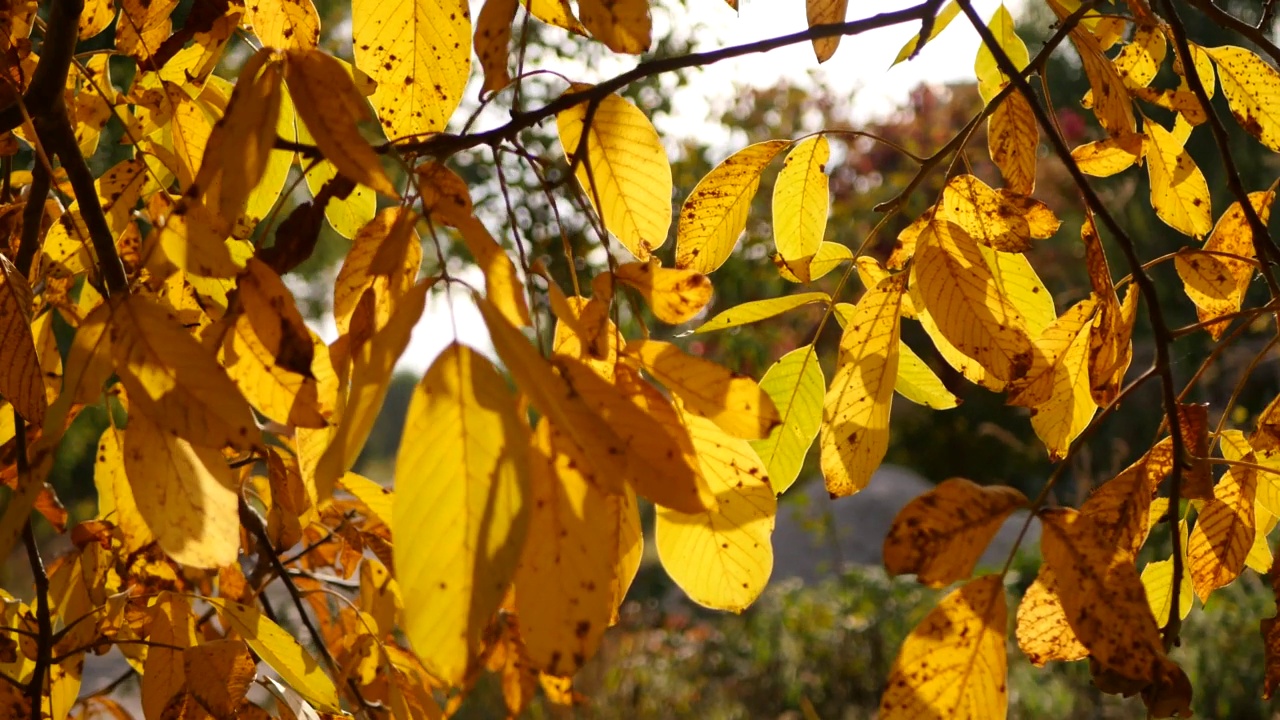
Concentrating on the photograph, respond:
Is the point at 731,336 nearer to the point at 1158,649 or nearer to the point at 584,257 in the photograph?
the point at 584,257

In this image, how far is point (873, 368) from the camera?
67 cm

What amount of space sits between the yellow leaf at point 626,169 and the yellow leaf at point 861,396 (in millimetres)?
150

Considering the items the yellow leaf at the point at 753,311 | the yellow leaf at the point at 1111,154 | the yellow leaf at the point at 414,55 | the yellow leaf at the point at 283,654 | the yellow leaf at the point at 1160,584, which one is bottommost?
the yellow leaf at the point at 283,654

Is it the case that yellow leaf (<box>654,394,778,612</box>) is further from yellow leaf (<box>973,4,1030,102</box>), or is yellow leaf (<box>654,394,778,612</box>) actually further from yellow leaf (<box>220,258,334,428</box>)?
yellow leaf (<box>973,4,1030,102</box>)

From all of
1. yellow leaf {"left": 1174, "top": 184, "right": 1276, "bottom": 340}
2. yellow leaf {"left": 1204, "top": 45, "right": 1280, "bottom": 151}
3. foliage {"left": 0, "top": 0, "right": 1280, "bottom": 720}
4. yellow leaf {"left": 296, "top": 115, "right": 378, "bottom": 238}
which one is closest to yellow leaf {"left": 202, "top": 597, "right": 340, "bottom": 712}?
foliage {"left": 0, "top": 0, "right": 1280, "bottom": 720}

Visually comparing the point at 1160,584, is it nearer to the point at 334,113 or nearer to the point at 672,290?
the point at 672,290

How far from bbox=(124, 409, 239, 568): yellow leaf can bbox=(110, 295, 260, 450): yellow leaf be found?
0.07ft

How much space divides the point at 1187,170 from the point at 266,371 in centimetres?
72

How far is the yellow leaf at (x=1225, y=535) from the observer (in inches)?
27.3

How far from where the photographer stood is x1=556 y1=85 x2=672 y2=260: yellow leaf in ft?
2.07

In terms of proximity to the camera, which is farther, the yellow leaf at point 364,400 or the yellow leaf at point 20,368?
the yellow leaf at point 20,368

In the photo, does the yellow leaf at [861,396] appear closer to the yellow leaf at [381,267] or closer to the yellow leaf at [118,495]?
the yellow leaf at [381,267]

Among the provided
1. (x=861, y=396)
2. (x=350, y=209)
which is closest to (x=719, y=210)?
(x=861, y=396)

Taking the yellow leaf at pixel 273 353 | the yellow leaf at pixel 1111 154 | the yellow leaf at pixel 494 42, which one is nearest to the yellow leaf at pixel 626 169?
the yellow leaf at pixel 494 42
